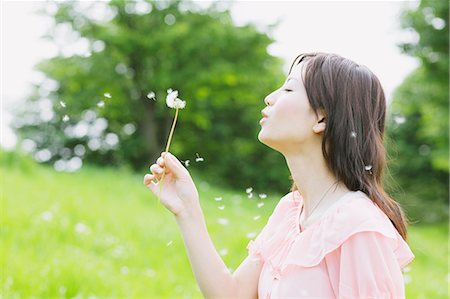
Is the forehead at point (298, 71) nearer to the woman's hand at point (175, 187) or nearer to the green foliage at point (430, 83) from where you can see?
the woman's hand at point (175, 187)

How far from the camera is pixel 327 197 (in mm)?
2027

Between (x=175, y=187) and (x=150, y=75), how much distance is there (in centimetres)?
1369

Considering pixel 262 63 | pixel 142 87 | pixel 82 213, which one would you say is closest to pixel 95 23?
pixel 142 87

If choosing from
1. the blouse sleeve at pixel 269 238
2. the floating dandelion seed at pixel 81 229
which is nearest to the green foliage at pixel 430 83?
the floating dandelion seed at pixel 81 229

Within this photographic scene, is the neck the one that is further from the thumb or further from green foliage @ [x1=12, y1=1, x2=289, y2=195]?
green foliage @ [x1=12, y1=1, x2=289, y2=195]

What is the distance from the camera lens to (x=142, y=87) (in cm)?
1569

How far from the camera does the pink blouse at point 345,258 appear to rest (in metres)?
1.82

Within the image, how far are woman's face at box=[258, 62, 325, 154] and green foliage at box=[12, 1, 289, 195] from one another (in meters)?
12.4

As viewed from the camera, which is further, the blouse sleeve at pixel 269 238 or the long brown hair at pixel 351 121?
the blouse sleeve at pixel 269 238

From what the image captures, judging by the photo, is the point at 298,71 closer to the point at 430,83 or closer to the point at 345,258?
the point at 345,258

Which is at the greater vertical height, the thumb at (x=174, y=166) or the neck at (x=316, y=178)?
the neck at (x=316, y=178)

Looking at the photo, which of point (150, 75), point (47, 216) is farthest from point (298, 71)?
point (150, 75)

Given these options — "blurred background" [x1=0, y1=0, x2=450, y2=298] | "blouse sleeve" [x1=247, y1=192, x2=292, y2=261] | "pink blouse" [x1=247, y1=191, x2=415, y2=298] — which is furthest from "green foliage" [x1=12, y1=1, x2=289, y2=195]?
"pink blouse" [x1=247, y1=191, x2=415, y2=298]

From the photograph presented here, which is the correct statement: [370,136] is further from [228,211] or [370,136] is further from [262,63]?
[262,63]
